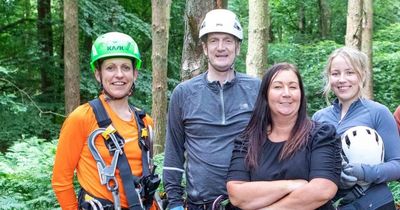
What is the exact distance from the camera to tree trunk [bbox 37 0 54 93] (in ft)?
46.9

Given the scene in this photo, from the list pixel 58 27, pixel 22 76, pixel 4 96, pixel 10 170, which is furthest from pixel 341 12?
pixel 10 170

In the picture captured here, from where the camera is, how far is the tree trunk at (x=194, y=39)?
5.79 m

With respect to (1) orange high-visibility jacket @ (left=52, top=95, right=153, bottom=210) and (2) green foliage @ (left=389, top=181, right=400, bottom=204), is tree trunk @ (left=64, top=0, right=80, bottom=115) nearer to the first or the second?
(2) green foliage @ (left=389, top=181, right=400, bottom=204)

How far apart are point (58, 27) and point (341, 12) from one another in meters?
12.6

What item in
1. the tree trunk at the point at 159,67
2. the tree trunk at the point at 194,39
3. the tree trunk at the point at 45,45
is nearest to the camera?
the tree trunk at the point at 194,39

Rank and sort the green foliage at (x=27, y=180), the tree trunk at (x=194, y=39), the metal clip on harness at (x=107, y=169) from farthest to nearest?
the tree trunk at (x=194, y=39) < the green foliage at (x=27, y=180) < the metal clip on harness at (x=107, y=169)

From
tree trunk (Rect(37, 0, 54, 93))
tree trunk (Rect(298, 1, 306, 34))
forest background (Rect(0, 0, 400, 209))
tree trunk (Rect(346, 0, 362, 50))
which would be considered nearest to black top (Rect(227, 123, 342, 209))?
tree trunk (Rect(346, 0, 362, 50))

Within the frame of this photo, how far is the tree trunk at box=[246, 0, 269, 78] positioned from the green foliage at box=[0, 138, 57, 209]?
3693mm

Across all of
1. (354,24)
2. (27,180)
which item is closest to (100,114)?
(27,180)

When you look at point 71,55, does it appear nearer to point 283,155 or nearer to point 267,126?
point 267,126

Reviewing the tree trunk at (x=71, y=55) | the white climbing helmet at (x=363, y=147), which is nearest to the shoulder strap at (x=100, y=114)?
the white climbing helmet at (x=363, y=147)

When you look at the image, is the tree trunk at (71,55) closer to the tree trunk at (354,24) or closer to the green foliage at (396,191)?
the tree trunk at (354,24)

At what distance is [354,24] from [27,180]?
707 centimetres

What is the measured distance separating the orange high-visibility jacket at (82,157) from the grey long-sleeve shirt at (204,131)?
0.35 meters
